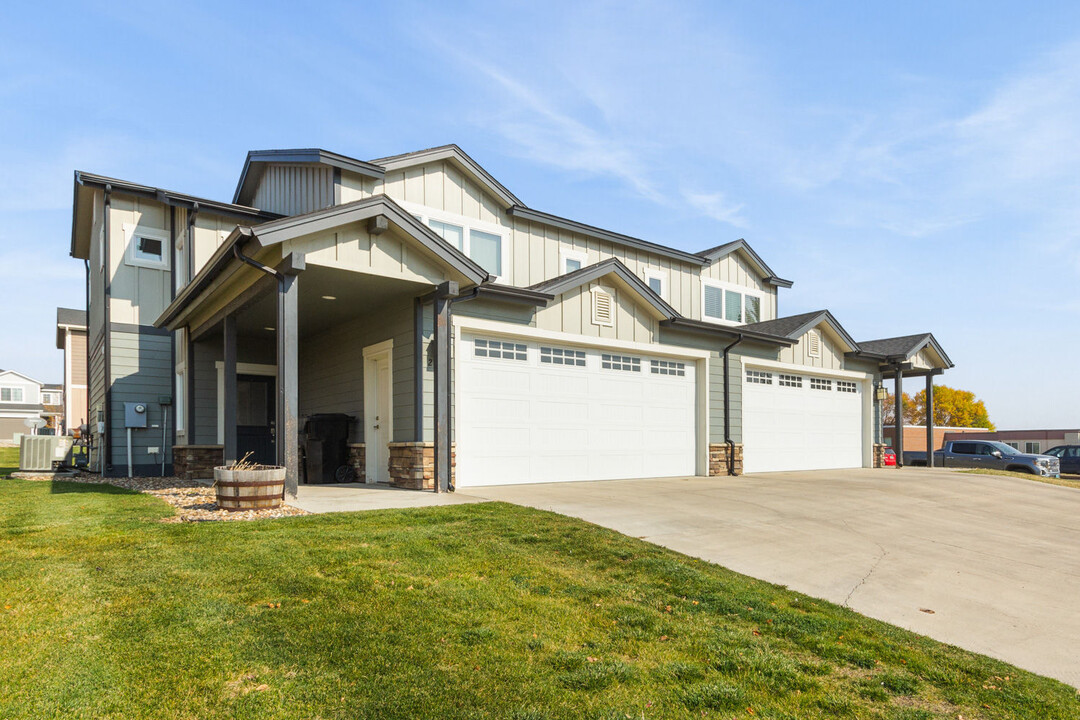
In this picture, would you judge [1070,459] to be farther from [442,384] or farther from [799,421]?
[442,384]

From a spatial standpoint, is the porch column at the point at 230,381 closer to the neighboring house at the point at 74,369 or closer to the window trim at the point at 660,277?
the window trim at the point at 660,277

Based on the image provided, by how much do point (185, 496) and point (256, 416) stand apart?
6121 millimetres

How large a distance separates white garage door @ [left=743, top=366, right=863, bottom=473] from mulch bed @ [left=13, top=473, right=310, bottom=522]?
1096 cm

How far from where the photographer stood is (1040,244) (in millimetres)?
14547

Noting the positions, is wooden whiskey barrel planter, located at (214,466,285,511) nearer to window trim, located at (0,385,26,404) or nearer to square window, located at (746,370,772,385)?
square window, located at (746,370,772,385)

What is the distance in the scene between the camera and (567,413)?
11.9m

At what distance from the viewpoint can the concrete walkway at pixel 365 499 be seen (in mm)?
7758

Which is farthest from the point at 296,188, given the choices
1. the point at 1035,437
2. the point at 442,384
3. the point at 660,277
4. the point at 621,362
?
the point at 1035,437

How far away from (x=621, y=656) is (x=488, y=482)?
24.3ft

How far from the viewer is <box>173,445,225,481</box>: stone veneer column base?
501 inches

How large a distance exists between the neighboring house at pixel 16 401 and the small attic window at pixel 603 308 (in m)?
53.3

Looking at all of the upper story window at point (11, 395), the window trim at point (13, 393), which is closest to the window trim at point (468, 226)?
the window trim at point (13, 393)

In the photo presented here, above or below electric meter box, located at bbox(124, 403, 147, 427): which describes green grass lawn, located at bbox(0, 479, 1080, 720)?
below

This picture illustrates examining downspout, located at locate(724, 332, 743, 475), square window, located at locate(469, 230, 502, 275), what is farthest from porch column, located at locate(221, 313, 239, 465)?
downspout, located at locate(724, 332, 743, 475)
